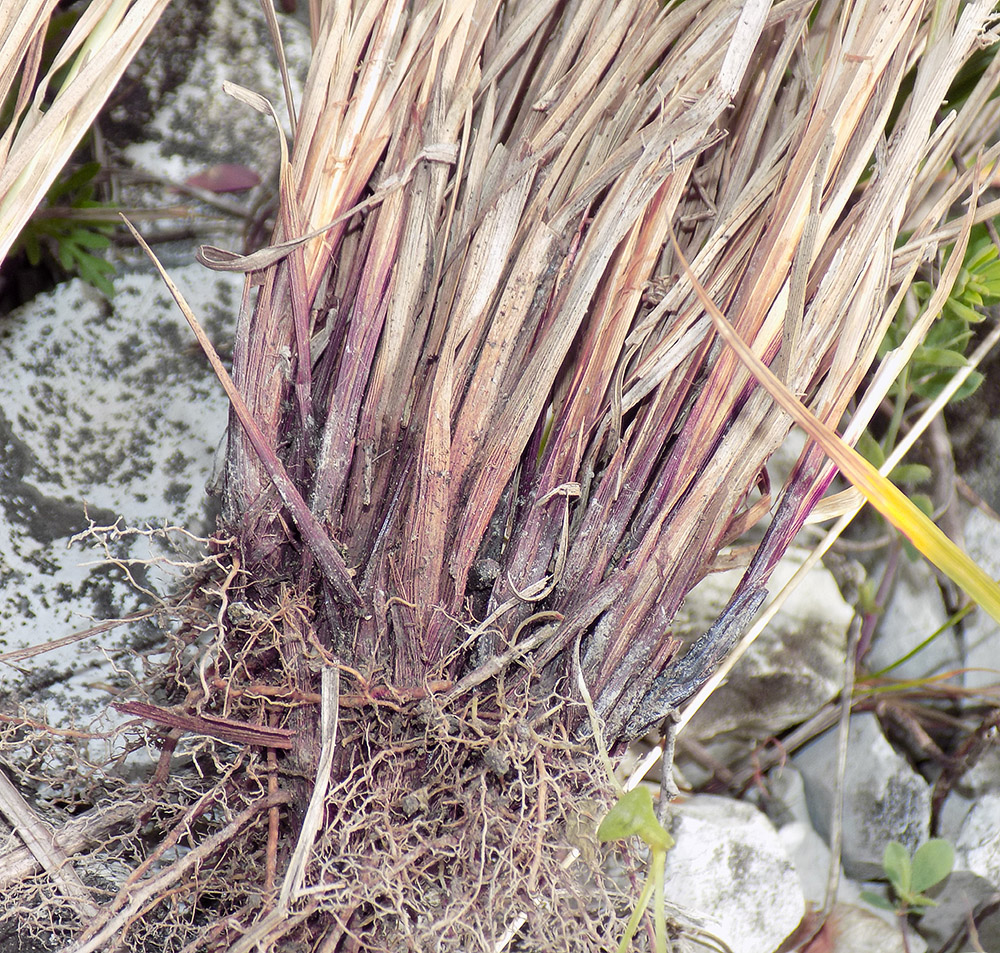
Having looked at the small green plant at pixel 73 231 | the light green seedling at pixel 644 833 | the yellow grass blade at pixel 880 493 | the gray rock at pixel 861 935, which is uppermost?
the yellow grass blade at pixel 880 493

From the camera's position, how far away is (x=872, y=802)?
3.84 feet

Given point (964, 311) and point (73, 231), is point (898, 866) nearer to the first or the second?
point (964, 311)

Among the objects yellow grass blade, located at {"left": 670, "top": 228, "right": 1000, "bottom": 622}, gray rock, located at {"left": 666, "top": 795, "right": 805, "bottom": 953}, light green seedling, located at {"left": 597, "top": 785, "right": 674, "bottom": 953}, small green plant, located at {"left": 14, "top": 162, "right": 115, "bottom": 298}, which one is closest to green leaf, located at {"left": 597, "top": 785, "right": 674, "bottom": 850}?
light green seedling, located at {"left": 597, "top": 785, "right": 674, "bottom": 953}

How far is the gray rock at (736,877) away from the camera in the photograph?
1.02 meters

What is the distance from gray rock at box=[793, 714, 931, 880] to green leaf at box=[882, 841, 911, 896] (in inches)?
2.8

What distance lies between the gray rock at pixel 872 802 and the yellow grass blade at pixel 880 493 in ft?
2.20

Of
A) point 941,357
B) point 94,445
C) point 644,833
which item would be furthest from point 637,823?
point 94,445

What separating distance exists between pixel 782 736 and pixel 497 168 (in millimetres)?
1001

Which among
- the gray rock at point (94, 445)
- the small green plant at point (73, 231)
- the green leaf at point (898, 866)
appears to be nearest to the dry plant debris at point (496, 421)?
the gray rock at point (94, 445)

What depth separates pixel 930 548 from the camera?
635mm

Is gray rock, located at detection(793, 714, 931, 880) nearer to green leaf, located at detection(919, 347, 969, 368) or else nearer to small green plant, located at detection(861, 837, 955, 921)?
small green plant, located at detection(861, 837, 955, 921)

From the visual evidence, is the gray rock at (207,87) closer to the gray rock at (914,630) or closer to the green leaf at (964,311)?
the green leaf at (964,311)

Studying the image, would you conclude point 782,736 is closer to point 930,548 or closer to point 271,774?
point 930,548

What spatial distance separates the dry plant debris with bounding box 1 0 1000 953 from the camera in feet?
2.23
